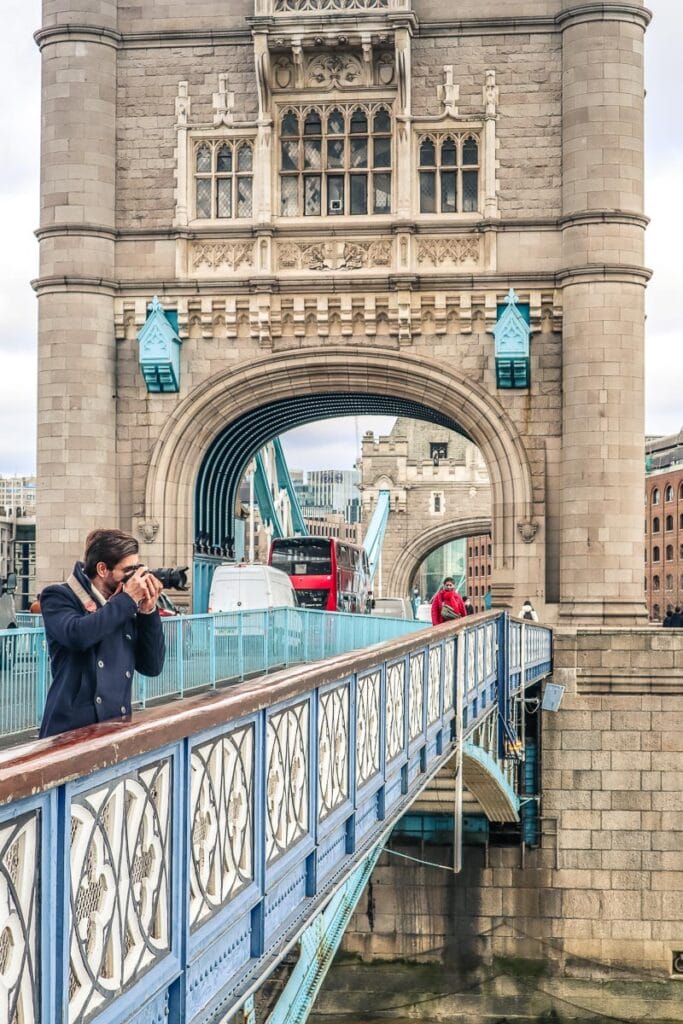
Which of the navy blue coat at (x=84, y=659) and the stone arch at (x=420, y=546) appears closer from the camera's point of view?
the navy blue coat at (x=84, y=659)

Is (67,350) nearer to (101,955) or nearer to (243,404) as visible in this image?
(243,404)

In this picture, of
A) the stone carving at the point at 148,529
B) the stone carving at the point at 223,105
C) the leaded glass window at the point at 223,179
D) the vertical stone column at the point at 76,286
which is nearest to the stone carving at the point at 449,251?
the leaded glass window at the point at 223,179

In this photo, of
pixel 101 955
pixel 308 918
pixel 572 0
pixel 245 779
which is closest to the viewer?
pixel 101 955

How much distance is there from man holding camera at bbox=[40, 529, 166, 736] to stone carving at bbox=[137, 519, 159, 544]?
751 inches

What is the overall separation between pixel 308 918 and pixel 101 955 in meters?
2.51

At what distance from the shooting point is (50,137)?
947 inches

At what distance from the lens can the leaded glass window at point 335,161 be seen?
2423cm

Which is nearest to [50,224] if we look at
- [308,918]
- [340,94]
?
[340,94]

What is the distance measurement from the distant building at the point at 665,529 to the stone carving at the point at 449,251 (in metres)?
49.6

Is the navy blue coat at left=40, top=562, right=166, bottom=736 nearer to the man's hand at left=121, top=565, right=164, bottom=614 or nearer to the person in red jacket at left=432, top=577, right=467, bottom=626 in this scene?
the man's hand at left=121, top=565, right=164, bottom=614

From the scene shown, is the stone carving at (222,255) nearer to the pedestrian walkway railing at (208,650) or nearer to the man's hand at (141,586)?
the pedestrian walkway railing at (208,650)

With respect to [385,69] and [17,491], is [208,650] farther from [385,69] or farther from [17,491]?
[17,491]

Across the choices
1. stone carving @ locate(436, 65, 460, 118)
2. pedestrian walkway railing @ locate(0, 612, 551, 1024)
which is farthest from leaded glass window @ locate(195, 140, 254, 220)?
pedestrian walkway railing @ locate(0, 612, 551, 1024)

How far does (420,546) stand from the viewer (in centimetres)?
5766
